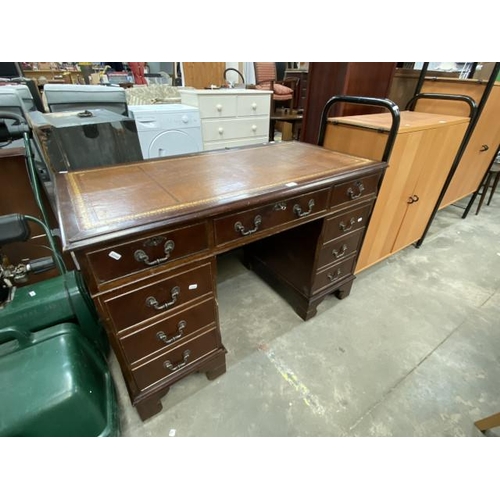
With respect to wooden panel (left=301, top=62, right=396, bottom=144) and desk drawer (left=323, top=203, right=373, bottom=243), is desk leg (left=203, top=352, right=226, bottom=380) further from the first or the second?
wooden panel (left=301, top=62, right=396, bottom=144)

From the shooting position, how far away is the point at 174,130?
2.19 metres

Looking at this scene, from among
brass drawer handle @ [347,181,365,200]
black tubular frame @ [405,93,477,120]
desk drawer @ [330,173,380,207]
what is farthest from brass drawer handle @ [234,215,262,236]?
black tubular frame @ [405,93,477,120]

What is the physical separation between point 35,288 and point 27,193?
0.52 meters

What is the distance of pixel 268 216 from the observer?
3.23 feet

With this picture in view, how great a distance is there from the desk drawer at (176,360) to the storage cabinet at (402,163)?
110 centimetres

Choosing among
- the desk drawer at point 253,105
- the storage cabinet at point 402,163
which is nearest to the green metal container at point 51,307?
the storage cabinet at point 402,163

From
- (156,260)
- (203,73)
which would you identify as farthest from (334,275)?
(203,73)

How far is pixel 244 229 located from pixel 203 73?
3367 mm

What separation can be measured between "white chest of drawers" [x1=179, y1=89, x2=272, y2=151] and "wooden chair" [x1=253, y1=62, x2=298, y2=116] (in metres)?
1.50

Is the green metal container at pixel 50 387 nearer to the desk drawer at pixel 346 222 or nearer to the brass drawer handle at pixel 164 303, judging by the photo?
the brass drawer handle at pixel 164 303

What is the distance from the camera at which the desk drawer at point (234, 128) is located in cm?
245

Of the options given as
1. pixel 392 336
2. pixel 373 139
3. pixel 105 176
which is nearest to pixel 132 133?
pixel 105 176

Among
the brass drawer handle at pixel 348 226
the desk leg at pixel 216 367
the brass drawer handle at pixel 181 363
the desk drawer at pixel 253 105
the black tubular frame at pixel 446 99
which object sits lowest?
the desk leg at pixel 216 367

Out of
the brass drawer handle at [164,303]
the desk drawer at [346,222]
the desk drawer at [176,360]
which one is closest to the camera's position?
the brass drawer handle at [164,303]
